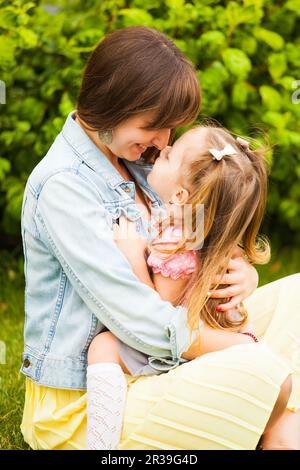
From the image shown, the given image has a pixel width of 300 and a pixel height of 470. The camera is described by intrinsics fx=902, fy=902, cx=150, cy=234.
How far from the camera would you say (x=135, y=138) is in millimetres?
2576

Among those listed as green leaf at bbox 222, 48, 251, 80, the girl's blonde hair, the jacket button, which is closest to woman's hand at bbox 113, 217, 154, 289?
the girl's blonde hair

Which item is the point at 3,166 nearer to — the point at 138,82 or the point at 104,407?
the point at 138,82

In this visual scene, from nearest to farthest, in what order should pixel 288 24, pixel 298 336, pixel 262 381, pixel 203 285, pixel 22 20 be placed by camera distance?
pixel 262 381
pixel 203 285
pixel 298 336
pixel 22 20
pixel 288 24

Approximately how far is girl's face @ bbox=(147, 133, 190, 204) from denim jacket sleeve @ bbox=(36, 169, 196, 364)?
0.24 meters

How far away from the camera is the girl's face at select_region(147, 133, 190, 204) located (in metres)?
2.60

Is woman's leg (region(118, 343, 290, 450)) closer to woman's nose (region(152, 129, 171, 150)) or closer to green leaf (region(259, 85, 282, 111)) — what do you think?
woman's nose (region(152, 129, 171, 150))

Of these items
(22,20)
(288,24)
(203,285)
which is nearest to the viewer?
(203,285)

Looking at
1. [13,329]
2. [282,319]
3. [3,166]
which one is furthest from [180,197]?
[3,166]

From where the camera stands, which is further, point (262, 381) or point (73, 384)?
point (73, 384)

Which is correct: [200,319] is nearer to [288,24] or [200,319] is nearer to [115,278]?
[115,278]

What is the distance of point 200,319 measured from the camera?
2592 mm
